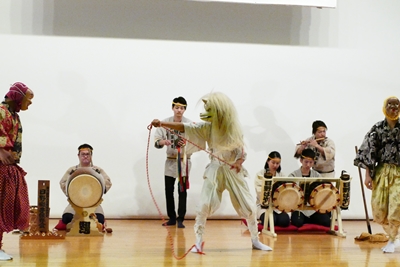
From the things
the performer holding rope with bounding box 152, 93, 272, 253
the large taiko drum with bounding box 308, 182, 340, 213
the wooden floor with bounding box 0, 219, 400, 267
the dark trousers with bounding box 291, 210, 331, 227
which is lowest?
the wooden floor with bounding box 0, 219, 400, 267

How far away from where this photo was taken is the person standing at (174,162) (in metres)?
7.12

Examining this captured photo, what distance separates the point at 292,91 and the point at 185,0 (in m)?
1.99

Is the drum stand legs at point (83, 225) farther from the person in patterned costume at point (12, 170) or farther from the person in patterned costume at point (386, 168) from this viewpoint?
the person in patterned costume at point (386, 168)

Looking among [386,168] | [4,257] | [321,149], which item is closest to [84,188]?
[4,257]

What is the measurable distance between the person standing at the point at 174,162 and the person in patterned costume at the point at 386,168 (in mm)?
2265

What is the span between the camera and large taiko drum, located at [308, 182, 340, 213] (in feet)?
22.0

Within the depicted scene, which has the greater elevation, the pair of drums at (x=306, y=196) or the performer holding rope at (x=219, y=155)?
the performer holding rope at (x=219, y=155)

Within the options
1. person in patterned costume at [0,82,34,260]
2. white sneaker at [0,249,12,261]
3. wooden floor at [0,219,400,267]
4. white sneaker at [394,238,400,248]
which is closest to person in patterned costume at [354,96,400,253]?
white sneaker at [394,238,400,248]

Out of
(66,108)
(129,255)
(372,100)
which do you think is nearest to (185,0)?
(66,108)

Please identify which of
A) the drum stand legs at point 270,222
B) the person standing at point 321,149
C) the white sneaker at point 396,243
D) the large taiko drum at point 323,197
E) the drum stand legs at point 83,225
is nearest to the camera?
the white sneaker at point 396,243

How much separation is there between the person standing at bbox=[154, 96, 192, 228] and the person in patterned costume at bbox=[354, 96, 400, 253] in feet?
7.43

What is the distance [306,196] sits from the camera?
6.84 meters

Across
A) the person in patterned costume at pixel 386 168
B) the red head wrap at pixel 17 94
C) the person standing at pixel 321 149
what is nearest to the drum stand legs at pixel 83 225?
the red head wrap at pixel 17 94

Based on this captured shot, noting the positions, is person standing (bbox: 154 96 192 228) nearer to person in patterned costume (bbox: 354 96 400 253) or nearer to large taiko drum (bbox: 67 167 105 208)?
large taiko drum (bbox: 67 167 105 208)
